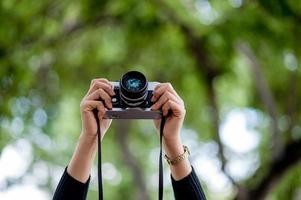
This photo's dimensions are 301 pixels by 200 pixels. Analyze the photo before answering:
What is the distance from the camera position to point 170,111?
2.17 meters

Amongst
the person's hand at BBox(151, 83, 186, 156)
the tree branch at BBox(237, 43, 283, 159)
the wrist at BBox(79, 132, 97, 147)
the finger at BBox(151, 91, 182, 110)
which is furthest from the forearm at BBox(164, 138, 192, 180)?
the tree branch at BBox(237, 43, 283, 159)

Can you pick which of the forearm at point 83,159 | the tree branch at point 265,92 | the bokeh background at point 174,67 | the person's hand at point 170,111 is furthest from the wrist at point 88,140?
the tree branch at point 265,92

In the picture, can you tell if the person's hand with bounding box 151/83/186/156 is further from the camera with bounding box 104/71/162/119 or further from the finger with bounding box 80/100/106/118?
the finger with bounding box 80/100/106/118

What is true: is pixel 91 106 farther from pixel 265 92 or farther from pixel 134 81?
pixel 265 92

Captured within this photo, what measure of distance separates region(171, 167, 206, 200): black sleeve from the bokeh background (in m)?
3.16

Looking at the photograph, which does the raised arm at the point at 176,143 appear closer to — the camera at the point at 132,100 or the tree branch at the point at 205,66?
the camera at the point at 132,100

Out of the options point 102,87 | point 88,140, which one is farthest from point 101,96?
point 88,140

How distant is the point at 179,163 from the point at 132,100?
26 cm

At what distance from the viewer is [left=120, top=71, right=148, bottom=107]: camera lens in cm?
215

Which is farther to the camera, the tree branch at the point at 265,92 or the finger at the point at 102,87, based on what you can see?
the tree branch at the point at 265,92

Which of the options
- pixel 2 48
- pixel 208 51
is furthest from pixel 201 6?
pixel 2 48

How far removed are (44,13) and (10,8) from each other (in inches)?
25.0

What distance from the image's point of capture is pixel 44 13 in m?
6.60

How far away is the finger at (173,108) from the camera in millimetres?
2145
